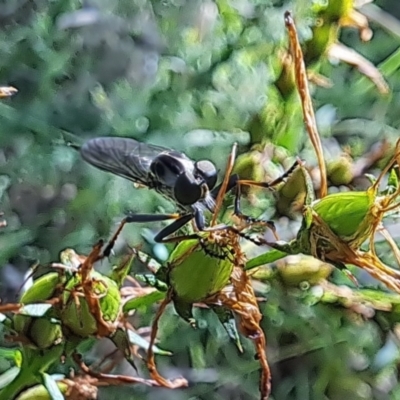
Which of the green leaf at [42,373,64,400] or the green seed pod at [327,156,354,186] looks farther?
the green seed pod at [327,156,354,186]

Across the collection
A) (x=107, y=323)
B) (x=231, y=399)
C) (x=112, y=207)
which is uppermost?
(x=107, y=323)

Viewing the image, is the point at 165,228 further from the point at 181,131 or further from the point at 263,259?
the point at 181,131

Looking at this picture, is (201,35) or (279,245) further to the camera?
(201,35)

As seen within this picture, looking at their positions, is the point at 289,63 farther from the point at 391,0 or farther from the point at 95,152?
the point at 391,0

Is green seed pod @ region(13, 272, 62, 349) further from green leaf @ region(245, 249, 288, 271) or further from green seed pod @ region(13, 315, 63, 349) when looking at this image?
green leaf @ region(245, 249, 288, 271)

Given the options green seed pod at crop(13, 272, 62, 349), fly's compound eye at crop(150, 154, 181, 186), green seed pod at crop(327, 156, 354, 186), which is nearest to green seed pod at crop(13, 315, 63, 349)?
green seed pod at crop(13, 272, 62, 349)

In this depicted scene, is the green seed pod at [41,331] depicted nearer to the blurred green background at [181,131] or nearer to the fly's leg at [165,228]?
the fly's leg at [165,228]

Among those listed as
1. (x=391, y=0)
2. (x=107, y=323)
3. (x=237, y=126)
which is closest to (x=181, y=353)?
(x=237, y=126)
